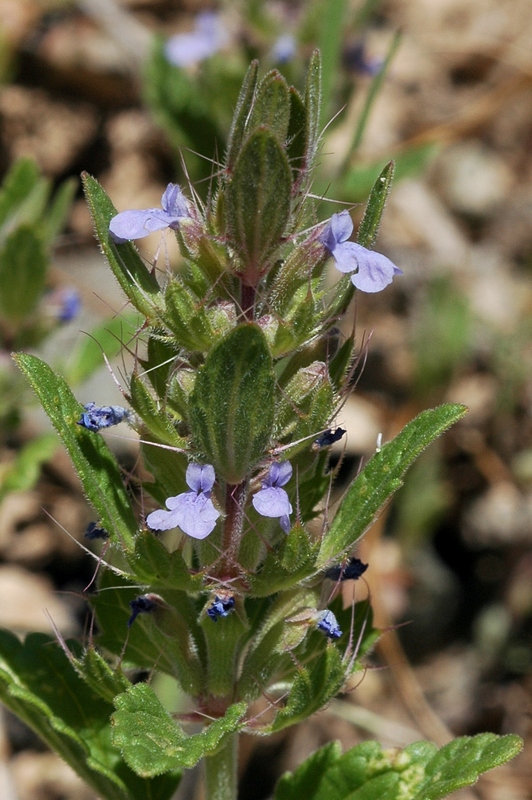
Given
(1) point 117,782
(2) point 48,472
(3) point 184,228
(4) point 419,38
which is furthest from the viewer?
(4) point 419,38

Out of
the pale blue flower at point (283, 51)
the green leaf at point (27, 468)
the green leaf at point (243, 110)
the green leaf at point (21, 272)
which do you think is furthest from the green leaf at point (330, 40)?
the green leaf at point (243, 110)

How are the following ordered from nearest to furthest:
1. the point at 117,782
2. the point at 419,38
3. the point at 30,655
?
the point at 117,782 → the point at 30,655 → the point at 419,38

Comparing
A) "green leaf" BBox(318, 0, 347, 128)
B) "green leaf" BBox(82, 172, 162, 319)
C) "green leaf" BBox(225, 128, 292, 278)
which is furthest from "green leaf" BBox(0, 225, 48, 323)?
"green leaf" BBox(225, 128, 292, 278)

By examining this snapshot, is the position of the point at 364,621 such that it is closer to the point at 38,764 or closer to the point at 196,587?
the point at 196,587

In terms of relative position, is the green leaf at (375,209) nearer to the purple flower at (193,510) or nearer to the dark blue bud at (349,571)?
the purple flower at (193,510)

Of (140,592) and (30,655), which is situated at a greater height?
(140,592)

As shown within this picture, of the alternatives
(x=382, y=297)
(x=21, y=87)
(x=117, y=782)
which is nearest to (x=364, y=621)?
(x=117, y=782)

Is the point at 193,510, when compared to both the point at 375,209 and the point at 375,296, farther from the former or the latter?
the point at 375,296
